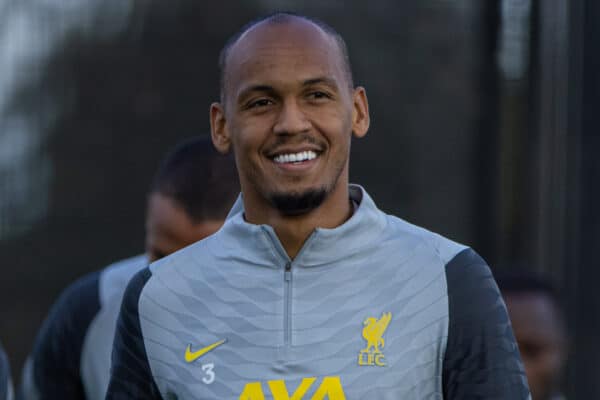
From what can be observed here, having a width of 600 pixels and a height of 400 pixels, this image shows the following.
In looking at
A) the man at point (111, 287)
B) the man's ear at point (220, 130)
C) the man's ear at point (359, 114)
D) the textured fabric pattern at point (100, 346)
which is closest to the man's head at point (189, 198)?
the man at point (111, 287)

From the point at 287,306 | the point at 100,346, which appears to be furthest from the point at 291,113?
the point at 100,346

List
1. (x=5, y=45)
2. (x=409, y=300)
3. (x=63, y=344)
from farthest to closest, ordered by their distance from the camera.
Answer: (x=5, y=45)
(x=63, y=344)
(x=409, y=300)

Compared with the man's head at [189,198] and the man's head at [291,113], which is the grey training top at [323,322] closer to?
the man's head at [291,113]

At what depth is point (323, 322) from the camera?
2.78 metres

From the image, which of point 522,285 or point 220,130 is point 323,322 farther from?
point 522,285

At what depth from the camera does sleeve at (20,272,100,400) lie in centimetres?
456

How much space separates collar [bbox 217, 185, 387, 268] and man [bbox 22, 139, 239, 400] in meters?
Answer: 1.47

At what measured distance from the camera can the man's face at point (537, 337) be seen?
4.47 m

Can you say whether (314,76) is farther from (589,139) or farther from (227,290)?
(589,139)

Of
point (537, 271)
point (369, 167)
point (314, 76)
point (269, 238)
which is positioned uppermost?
point (314, 76)

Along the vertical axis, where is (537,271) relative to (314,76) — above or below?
below

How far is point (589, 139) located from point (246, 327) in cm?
395

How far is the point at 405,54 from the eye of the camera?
21.4 feet

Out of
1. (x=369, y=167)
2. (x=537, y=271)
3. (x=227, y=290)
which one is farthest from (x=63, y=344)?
(x=537, y=271)
